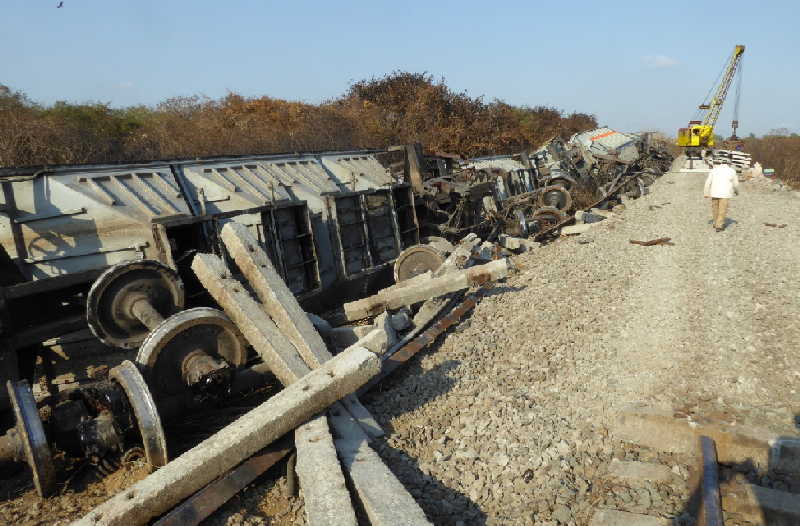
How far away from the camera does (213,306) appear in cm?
610

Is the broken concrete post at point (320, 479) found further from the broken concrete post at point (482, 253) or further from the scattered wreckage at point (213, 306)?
the broken concrete post at point (482, 253)

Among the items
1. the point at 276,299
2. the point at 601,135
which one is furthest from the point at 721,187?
the point at 601,135

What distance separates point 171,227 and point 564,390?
4.68 meters

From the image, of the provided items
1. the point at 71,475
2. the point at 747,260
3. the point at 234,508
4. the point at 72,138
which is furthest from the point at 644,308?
the point at 72,138

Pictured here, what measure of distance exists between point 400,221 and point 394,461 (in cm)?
681

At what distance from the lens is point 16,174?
565cm

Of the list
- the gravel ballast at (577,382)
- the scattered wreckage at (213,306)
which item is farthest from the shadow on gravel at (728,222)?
the scattered wreckage at (213,306)

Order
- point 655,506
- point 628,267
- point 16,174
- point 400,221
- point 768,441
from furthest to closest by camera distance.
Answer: point 400,221
point 628,267
point 16,174
point 768,441
point 655,506

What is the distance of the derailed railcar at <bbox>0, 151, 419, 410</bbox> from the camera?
5.49 metres

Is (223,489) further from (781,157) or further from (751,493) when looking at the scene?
(781,157)

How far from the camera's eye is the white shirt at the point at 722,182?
11.5m

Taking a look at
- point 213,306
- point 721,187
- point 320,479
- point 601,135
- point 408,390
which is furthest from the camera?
point 601,135

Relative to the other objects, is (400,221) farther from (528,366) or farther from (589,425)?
(589,425)

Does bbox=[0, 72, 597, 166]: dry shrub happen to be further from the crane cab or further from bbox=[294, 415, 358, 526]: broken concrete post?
bbox=[294, 415, 358, 526]: broken concrete post
